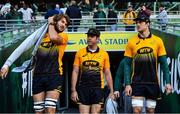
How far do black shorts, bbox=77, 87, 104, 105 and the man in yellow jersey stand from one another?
25.7 inches

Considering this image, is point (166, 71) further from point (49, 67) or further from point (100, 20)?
point (100, 20)

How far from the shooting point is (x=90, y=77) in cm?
959

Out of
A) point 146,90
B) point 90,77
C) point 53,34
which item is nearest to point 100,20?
point 90,77

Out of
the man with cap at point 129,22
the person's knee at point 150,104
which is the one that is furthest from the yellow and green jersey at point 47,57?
the man with cap at point 129,22

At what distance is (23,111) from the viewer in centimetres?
1744

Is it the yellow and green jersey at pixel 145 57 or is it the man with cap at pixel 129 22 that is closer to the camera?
the yellow and green jersey at pixel 145 57

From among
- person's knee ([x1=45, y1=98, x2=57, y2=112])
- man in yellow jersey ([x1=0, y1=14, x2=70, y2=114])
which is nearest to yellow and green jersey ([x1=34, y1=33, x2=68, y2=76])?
man in yellow jersey ([x1=0, y1=14, x2=70, y2=114])

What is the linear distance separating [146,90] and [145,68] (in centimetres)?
34

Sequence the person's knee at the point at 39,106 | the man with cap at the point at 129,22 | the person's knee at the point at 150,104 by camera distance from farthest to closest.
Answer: the man with cap at the point at 129,22 < the person's knee at the point at 150,104 < the person's knee at the point at 39,106

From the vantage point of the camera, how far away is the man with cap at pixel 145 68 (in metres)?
9.16

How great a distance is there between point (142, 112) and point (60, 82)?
1405mm

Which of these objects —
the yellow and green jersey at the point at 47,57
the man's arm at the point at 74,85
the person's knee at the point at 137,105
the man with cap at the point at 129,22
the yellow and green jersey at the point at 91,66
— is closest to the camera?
the yellow and green jersey at the point at 47,57

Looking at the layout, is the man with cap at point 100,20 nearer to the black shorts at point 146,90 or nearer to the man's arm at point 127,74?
the man's arm at point 127,74

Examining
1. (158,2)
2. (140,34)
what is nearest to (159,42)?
(140,34)
